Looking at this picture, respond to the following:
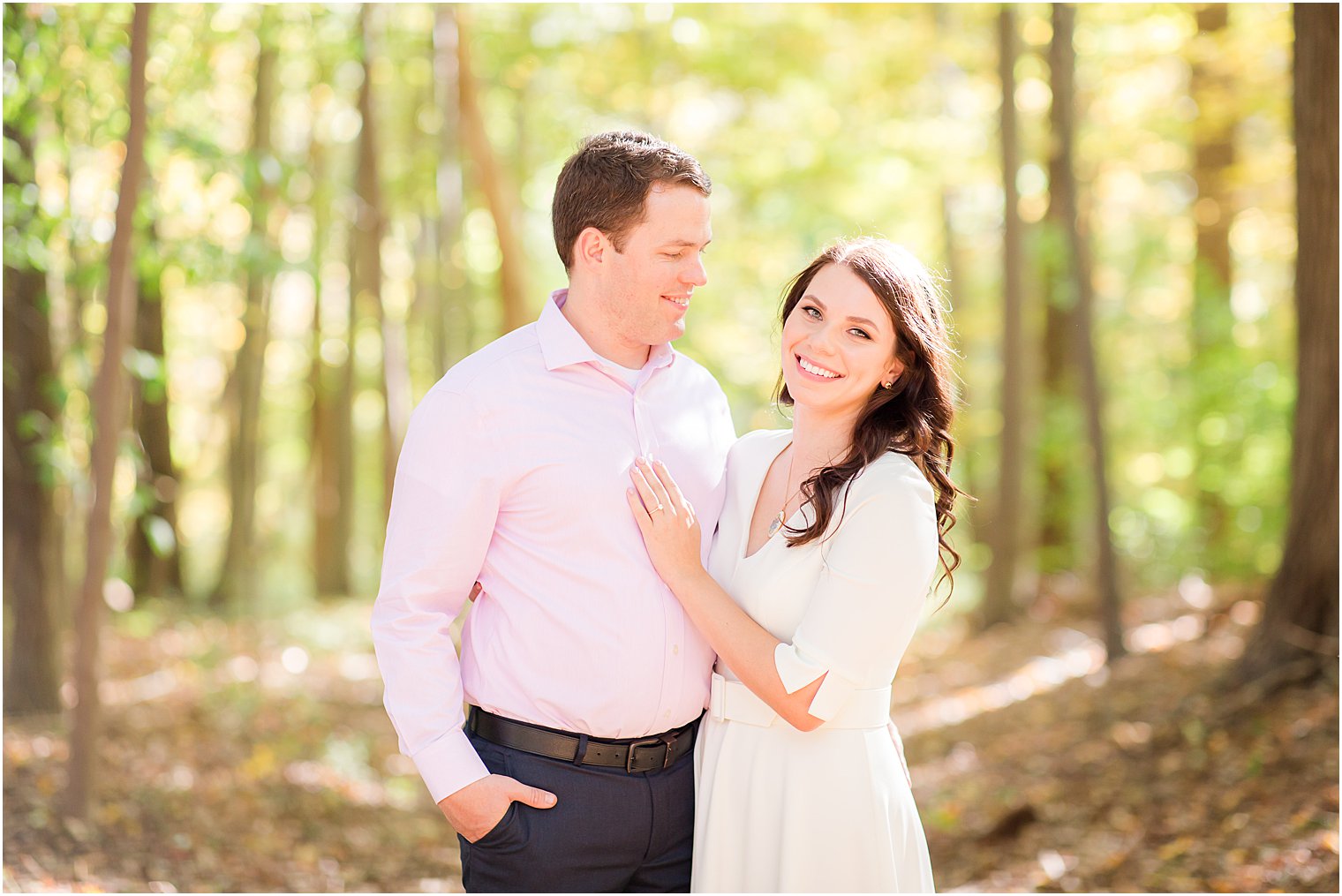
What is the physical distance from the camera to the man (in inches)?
117

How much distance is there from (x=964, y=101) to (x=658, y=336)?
43.6 feet

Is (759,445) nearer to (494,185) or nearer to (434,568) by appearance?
(434,568)

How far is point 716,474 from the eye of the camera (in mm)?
3367

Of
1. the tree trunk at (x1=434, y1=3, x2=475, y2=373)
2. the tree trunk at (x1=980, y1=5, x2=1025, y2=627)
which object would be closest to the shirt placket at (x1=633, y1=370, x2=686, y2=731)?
the tree trunk at (x1=434, y1=3, x2=475, y2=373)

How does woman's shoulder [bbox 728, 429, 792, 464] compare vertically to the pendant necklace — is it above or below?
above

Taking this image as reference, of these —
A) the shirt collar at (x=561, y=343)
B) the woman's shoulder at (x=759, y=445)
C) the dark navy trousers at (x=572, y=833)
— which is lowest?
the dark navy trousers at (x=572, y=833)

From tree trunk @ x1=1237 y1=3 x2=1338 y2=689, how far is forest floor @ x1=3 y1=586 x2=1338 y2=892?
33 cm

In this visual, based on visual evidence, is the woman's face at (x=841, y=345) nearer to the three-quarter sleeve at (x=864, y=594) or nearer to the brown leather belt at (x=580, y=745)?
the three-quarter sleeve at (x=864, y=594)

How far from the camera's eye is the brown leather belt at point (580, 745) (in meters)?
2.99

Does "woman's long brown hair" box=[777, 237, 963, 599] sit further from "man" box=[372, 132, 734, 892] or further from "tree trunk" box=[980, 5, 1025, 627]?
"tree trunk" box=[980, 5, 1025, 627]

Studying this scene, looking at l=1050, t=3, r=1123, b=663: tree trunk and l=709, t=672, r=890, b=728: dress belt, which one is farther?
l=1050, t=3, r=1123, b=663: tree trunk

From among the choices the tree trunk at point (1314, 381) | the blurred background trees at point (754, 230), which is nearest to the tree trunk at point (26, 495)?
the blurred background trees at point (754, 230)

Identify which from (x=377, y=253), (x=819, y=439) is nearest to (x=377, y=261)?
(x=377, y=253)

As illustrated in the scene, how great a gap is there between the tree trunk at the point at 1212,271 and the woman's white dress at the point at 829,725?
9735 millimetres
